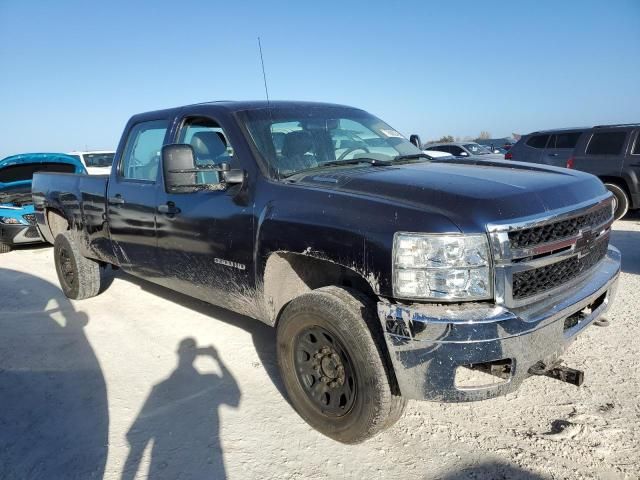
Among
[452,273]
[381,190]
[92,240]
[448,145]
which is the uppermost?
[381,190]

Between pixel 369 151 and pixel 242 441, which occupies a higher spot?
pixel 369 151

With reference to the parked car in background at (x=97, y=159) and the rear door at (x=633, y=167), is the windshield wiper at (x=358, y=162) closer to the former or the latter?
the rear door at (x=633, y=167)

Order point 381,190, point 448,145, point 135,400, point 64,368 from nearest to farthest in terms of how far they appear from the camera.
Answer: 1. point 381,190
2. point 135,400
3. point 64,368
4. point 448,145

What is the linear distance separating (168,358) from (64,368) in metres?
0.79

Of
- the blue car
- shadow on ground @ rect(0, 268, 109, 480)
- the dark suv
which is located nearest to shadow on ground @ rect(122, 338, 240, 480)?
shadow on ground @ rect(0, 268, 109, 480)

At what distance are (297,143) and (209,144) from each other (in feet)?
2.54

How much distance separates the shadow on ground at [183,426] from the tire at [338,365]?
56cm

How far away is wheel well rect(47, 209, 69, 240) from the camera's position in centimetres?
550

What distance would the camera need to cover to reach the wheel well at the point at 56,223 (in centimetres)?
550

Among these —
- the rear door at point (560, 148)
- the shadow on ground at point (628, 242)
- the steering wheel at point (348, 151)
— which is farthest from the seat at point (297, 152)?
the rear door at point (560, 148)

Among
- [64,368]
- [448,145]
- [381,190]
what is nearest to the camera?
[381,190]

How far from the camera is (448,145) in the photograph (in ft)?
58.7

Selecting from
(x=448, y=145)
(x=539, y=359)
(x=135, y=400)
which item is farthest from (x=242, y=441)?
(x=448, y=145)

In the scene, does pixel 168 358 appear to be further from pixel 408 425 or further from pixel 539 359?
pixel 539 359
